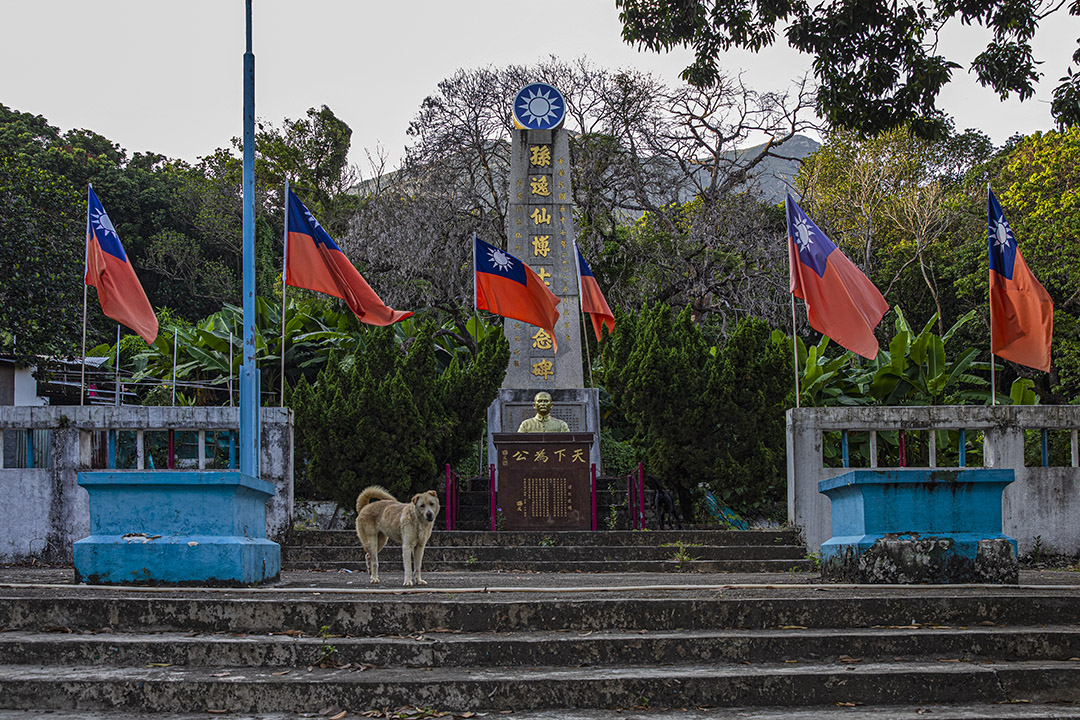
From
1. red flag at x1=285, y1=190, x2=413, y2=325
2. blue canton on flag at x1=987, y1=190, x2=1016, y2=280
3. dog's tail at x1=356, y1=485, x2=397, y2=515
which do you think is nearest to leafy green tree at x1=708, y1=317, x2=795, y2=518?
blue canton on flag at x1=987, y1=190, x2=1016, y2=280

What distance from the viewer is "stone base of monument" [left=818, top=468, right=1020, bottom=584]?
711 cm

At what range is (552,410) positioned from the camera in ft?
56.0

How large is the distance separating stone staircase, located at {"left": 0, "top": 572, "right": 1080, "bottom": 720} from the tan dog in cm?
110

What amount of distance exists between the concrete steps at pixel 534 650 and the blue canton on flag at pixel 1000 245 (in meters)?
5.60

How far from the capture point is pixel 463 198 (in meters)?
26.7

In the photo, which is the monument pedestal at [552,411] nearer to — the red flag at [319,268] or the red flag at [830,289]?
the red flag at [319,268]

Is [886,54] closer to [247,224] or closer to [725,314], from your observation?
[247,224]

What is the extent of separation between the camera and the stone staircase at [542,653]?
489 centimetres

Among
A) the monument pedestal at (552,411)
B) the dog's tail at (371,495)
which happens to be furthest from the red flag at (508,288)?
the dog's tail at (371,495)

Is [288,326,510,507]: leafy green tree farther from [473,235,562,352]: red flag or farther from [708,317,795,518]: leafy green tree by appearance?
[708,317,795,518]: leafy green tree

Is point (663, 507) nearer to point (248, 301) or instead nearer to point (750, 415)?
→ point (750, 415)

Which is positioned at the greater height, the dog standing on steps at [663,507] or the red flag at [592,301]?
the red flag at [592,301]

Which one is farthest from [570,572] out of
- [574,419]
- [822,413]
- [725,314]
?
[725,314]

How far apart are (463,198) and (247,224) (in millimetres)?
16815
